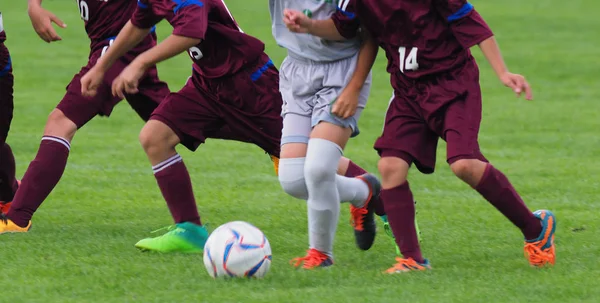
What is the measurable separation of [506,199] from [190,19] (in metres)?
1.79

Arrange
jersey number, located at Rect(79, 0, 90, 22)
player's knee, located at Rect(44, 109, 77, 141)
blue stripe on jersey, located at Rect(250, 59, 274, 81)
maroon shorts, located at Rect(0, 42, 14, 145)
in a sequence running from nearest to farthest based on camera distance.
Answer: blue stripe on jersey, located at Rect(250, 59, 274, 81) < player's knee, located at Rect(44, 109, 77, 141) < jersey number, located at Rect(79, 0, 90, 22) < maroon shorts, located at Rect(0, 42, 14, 145)

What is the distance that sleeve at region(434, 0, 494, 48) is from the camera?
19.3 ft

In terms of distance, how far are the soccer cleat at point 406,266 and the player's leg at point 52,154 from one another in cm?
222

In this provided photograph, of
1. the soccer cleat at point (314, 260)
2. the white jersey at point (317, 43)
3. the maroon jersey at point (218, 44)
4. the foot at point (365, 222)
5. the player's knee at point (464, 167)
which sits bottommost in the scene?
the foot at point (365, 222)

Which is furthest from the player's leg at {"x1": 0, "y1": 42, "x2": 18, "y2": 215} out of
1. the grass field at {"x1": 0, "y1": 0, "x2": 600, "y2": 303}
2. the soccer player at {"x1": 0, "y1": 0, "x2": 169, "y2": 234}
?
the soccer player at {"x1": 0, "y1": 0, "x2": 169, "y2": 234}

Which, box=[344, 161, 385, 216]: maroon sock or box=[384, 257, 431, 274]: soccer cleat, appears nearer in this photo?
box=[384, 257, 431, 274]: soccer cleat

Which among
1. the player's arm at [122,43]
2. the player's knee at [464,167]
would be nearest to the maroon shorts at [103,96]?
the player's arm at [122,43]

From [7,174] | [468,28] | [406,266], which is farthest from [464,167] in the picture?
[7,174]

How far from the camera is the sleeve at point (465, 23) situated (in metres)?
Answer: 5.89

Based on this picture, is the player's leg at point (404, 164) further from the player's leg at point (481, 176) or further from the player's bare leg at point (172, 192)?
the player's bare leg at point (172, 192)

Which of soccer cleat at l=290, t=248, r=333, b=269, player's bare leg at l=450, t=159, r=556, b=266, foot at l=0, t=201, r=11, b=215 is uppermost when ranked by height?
player's bare leg at l=450, t=159, r=556, b=266

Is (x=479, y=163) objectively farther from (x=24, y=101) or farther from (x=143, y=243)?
(x=24, y=101)

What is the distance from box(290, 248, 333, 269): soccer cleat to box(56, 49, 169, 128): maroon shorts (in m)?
1.57

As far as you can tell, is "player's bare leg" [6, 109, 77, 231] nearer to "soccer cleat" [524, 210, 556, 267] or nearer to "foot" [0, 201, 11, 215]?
"foot" [0, 201, 11, 215]
